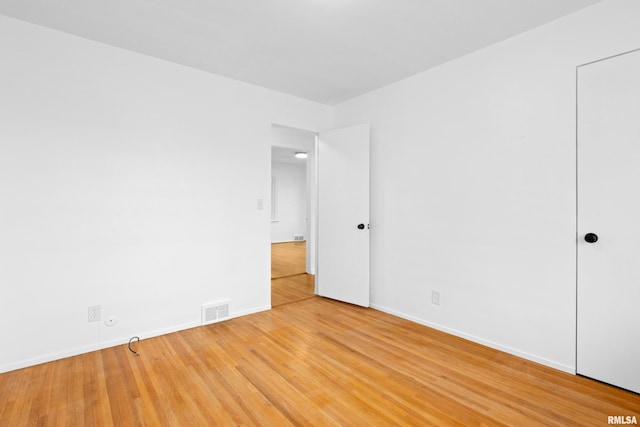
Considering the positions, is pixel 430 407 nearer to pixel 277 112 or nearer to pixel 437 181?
pixel 437 181

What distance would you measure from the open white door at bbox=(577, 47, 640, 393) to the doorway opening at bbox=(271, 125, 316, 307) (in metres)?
2.89

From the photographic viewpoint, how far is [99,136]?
8.48ft

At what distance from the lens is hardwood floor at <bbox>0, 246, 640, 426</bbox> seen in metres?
Result: 1.75

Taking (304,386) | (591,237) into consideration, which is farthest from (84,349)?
(591,237)

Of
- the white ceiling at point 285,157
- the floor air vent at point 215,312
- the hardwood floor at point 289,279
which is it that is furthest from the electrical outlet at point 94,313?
the white ceiling at point 285,157

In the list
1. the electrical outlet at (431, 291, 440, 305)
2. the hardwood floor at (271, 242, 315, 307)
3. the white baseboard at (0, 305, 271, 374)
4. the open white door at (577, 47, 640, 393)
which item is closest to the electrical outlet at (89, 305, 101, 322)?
the white baseboard at (0, 305, 271, 374)

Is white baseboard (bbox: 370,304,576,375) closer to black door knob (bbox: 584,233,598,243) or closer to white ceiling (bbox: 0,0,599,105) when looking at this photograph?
black door knob (bbox: 584,233,598,243)

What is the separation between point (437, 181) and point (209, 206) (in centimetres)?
237

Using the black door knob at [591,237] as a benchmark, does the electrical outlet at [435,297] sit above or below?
below

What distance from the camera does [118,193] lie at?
8.77 feet

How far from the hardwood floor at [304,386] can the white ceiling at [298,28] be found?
262 centimetres

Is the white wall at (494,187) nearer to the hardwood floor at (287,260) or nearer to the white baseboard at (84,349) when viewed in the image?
the white baseboard at (84,349)

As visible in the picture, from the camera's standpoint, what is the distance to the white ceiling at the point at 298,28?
6.90 feet

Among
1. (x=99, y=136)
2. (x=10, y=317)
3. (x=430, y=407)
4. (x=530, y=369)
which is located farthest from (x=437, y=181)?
(x=10, y=317)
